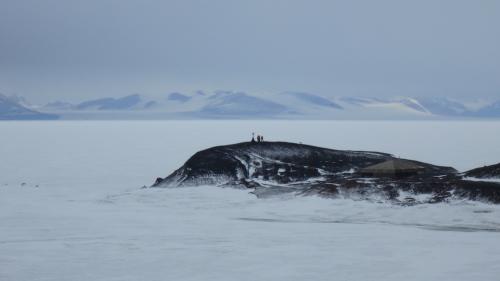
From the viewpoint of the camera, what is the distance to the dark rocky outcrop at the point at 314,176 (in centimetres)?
4678

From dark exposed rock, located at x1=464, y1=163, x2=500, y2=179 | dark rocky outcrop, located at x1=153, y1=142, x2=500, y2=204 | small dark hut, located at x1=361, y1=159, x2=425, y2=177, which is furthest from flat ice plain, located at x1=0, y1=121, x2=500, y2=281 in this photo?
dark exposed rock, located at x1=464, y1=163, x2=500, y2=179

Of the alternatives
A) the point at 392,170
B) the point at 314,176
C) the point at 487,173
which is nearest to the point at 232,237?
the point at 392,170

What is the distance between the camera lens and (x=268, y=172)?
194 ft

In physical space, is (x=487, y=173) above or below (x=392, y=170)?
below

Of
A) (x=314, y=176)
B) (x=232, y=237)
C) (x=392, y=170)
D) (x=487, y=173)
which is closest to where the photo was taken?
(x=232, y=237)

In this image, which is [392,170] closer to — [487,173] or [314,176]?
[487,173]

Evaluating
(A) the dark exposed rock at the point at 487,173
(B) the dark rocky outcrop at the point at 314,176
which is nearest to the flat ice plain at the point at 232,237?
(B) the dark rocky outcrop at the point at 314,176

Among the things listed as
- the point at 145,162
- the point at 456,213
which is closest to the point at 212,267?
the point at 456,213

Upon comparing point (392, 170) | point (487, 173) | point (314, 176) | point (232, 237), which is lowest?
point (232, 237)

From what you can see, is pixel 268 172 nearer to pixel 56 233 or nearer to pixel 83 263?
pixel 56 233

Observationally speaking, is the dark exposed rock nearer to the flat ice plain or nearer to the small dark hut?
the small dark hut

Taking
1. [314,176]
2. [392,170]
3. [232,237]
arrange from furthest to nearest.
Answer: [314,176]
[392,170]
[232,237]

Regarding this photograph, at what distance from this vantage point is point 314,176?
2339 inches

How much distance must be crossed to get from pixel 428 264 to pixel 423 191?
1868 cm
